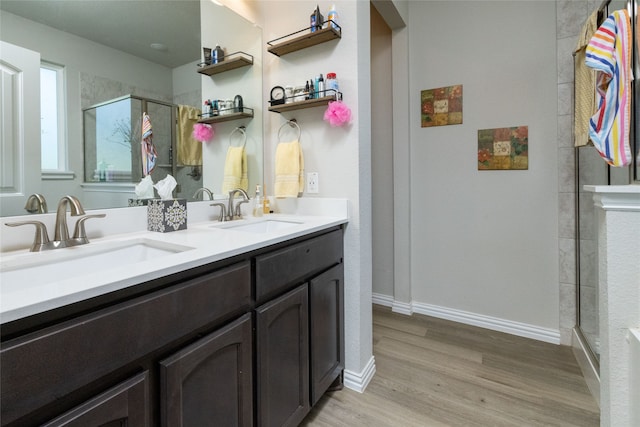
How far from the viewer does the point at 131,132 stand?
50.0 inches

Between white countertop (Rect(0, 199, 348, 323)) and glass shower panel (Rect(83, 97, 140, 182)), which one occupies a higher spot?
glass shower panel (Rect(83, 97, 140, 182))

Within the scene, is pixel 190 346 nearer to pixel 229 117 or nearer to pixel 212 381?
pixel 212 381

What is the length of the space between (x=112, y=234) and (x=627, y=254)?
1.95 meters

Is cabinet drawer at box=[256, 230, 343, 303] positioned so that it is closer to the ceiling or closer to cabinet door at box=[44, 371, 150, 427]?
cabinet door at box=[44, 371, 150, 427]

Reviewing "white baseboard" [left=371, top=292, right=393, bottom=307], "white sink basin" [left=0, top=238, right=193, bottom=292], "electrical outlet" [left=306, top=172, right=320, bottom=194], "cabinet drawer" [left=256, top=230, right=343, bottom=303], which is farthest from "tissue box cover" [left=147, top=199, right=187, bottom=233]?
"white baseboard" [left=371, top=292, right=393, bottom=307]

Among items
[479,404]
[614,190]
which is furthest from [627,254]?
[479,404]

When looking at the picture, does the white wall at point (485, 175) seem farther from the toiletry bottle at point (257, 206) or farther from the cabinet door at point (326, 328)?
the toiletry bottle at point (257, 206)

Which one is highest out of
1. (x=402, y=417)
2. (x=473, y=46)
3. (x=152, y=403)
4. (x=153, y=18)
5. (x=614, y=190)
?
(x=473, y=46)

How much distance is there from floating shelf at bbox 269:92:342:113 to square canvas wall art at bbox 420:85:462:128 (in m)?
1.12

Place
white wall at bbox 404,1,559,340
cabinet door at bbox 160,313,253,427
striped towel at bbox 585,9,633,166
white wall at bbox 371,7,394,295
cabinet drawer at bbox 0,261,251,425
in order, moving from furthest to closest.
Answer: white wall at bbox 371,7,394,295
white wall at bbox 404,1,559,340
striped towel at bbox 585,9,633,166
cabinet door at bbox 160,313,253,427
cabinet drawer at bbox 0,261,251,425

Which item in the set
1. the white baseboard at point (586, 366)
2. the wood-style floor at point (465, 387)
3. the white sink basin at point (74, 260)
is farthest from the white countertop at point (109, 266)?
the white baseboard at point (586, 366)

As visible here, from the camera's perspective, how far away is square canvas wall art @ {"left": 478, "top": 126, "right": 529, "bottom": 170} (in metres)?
2.07

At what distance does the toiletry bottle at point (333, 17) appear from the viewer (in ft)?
5.01

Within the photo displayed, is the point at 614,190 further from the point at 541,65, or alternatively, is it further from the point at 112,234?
the point at 112,234
